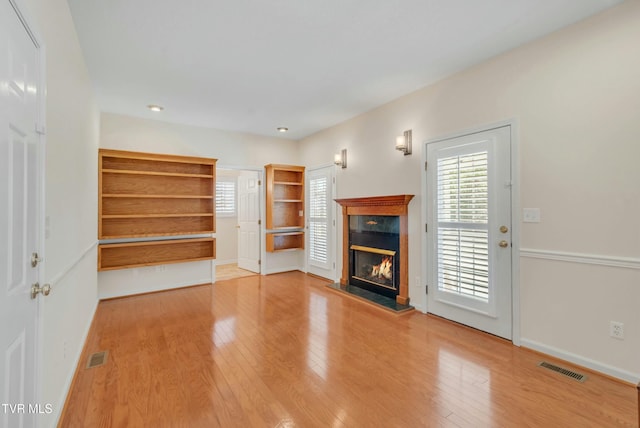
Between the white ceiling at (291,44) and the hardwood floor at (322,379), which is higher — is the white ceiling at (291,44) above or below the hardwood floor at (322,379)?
above

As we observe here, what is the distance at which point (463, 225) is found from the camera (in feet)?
10.4

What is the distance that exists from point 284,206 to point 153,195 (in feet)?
7.82

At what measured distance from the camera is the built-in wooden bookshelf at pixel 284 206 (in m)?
5.66

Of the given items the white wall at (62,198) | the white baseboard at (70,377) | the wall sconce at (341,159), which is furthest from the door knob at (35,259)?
the wall sconce at (341,159)

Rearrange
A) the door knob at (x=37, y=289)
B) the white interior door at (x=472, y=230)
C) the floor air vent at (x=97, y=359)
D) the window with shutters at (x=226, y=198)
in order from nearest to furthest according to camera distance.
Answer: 1. the door knob at (x=37, y=289)
2. the floor air vent at (x=97, y=359)
3. the white interior door at (x=472, y=230)
4. the window with shutters at (x=226, y=198)

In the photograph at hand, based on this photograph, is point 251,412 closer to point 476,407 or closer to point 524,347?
point 476,407

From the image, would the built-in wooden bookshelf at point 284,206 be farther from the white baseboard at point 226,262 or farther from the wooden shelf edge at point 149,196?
the white baseboard at point 226,262

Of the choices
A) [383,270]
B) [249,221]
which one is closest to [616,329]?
[383,270]

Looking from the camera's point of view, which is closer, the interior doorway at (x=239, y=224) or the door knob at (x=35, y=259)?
the door knob at (x=35, y=259)

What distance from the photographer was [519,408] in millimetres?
1896

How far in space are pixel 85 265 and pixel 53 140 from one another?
1.84 m

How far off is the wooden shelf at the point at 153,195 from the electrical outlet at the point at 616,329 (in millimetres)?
4945

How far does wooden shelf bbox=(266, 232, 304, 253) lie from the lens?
5605mm

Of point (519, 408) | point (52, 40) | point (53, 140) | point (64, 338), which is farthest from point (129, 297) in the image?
point (519, 408)
